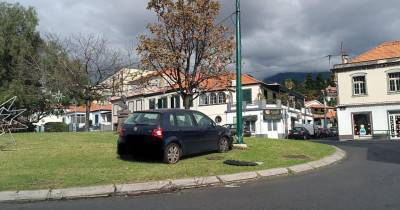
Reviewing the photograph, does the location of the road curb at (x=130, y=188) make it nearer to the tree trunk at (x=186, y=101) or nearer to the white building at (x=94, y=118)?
the tree trunk at (x=186, y=101)

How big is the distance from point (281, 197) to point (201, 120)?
5.82 metres

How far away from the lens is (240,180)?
1086cm

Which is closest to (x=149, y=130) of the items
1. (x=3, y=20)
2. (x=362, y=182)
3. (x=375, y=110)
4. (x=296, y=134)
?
(x=362, y=182)

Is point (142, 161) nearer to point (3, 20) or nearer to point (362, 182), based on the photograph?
point (362, 182)

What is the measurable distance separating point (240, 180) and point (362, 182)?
275cm

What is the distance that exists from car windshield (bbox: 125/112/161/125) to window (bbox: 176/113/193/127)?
27.2 inches

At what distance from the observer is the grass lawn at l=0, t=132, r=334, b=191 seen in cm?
1016

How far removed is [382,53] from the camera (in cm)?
4366

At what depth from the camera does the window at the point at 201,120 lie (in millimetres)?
13812

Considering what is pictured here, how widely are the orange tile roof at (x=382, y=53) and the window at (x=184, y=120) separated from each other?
3373 cm

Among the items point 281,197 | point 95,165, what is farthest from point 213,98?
point 281,197

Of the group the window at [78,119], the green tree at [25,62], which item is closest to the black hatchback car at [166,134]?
the green tree at [25,62]

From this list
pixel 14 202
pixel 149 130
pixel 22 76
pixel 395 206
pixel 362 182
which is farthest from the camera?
pixel 22 76

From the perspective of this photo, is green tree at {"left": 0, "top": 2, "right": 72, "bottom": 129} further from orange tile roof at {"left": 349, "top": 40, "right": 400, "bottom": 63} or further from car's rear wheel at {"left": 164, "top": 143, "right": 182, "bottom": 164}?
orange tile roof at {"left": 349, "top": 40, "right": 400, "bottom": 63}
